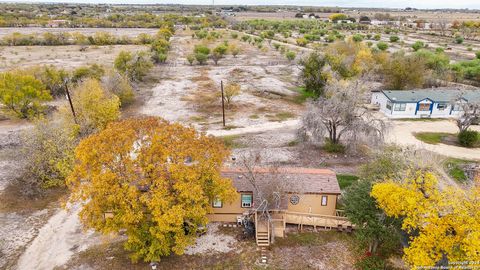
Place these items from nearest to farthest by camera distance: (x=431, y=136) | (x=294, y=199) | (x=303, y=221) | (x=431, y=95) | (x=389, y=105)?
(x=303, y=221) < (x=294, y=199) < (x=431, y=136) < (x=431, y=95) < (x=389, y=105)

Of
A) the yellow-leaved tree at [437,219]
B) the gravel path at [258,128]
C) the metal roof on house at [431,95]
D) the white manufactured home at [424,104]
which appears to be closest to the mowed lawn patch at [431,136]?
the white manufactured home at [424,104]

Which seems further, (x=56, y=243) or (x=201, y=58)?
(x=201, y=58)

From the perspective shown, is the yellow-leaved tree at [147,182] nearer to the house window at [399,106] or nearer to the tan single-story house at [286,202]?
the tan single-story house at [286,202]

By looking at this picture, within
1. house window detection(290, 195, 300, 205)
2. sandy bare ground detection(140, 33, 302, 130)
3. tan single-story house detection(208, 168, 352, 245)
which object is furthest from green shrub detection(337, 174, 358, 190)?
sandy bare ground detection(140, 33, 302, 130)

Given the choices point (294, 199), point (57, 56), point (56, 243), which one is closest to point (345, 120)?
point (294, 199)

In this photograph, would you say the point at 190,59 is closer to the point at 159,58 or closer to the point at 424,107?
the point at 159,58

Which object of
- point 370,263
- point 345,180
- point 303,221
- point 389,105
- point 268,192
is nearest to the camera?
point 370,263

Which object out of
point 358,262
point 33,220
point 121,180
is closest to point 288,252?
point 358,262
